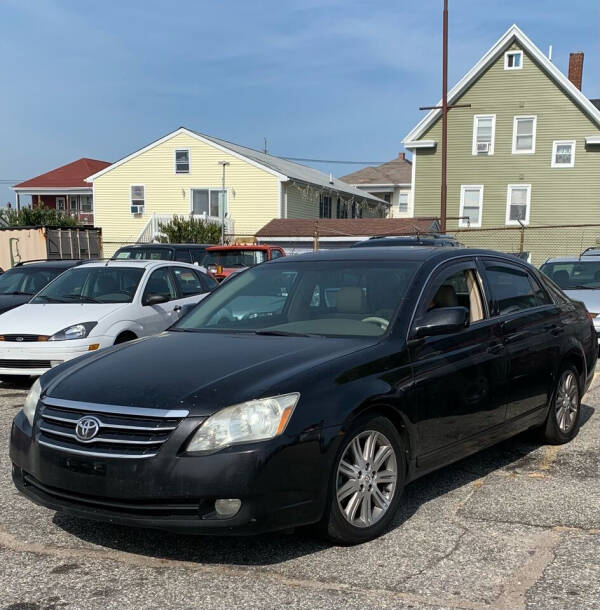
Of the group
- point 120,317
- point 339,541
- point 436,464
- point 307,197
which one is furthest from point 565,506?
point 307,197

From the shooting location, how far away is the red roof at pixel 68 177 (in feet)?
166

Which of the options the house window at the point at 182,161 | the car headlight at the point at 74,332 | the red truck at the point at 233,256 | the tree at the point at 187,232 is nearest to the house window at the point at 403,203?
the house window at the point at 182,161

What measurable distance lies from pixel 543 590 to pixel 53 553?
97.8 inches

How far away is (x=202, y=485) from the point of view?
3.53m

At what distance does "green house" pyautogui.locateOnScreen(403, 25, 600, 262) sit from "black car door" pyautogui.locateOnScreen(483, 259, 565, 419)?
26010 millimetres

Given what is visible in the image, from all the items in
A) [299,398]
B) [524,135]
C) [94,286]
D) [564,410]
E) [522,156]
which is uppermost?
[524,135]

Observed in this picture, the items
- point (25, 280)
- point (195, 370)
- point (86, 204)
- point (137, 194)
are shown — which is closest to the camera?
point (195, 370)

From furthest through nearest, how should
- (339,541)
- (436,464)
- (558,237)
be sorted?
1. (558,237)
2. (436,464)
3. (339,541)

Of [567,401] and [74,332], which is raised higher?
[74,332]

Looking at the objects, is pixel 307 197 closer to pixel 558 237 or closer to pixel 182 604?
pixel 558 237

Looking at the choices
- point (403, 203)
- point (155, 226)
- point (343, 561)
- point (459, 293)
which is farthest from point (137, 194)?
point (343, 561)

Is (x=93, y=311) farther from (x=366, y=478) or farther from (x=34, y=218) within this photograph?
(x=34, y=218)

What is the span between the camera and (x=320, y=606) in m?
3.36

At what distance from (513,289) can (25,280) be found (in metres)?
8.39
